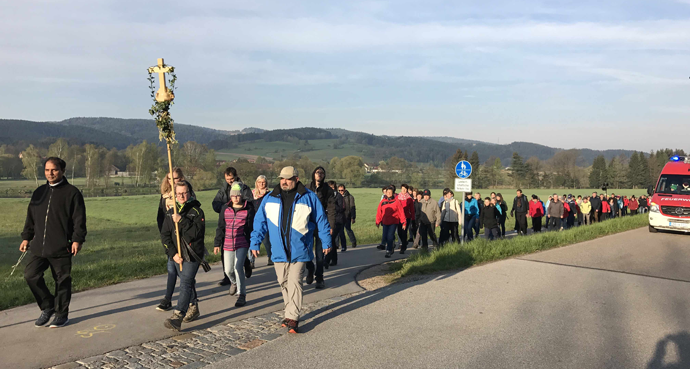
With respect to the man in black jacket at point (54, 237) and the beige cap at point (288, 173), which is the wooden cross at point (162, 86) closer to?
the man in black jacket at point (54, 237)

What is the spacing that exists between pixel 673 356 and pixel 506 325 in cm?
168

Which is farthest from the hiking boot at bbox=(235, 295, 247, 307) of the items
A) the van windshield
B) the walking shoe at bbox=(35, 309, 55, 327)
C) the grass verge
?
the van windshield

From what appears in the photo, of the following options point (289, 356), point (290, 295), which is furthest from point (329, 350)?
point (290, 295)

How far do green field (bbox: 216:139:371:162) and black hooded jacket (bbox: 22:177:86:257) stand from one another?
142 meters

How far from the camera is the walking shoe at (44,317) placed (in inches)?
234

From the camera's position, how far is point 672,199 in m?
17.8

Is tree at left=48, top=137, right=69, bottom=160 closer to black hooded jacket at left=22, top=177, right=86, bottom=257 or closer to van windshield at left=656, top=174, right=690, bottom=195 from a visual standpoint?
van windshield at left=656, top=174, right=690, bottom=195

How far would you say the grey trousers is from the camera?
592cm

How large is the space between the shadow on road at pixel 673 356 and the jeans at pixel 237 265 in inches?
191

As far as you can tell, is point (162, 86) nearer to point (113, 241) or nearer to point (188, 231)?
point (188, 231)

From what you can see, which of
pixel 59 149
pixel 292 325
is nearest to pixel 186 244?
pixel 292 325

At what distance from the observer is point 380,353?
513 cm

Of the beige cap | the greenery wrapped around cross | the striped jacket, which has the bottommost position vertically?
the striped jacket

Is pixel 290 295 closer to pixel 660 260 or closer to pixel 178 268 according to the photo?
pixel 178 268
